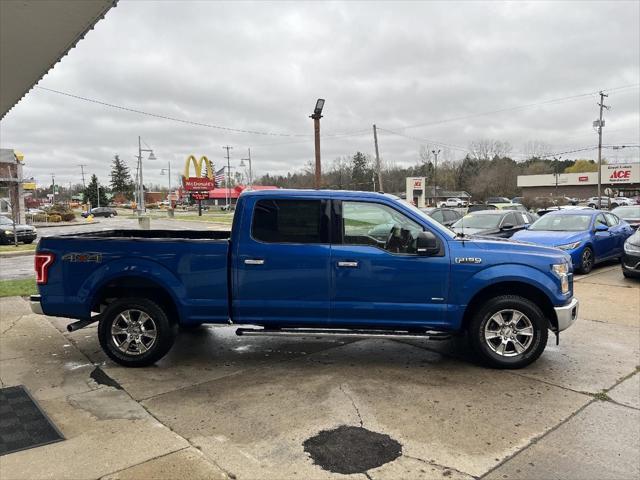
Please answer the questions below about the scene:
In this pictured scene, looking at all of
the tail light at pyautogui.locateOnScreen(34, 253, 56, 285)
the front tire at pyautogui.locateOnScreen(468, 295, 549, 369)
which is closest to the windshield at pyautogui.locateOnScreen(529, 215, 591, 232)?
the front tire at pyautogui.locateOnScreen(468, 295, 549, 369)

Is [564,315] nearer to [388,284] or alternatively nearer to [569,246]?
[388,284]

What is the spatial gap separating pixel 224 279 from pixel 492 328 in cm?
292

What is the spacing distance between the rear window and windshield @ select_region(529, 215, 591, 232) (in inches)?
356

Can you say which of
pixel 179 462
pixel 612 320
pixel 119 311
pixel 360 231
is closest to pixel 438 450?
pixel 179 462

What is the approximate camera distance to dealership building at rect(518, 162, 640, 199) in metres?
76.2

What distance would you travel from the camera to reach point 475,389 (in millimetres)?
4652

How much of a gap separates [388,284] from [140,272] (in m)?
2.67

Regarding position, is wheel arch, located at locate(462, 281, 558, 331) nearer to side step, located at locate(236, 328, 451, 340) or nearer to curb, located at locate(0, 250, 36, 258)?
side step, located at locate(236, 328, 451, 340)

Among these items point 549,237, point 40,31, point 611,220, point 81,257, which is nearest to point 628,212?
point 611,220

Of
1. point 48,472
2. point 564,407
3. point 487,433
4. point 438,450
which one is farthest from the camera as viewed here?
point 564,407

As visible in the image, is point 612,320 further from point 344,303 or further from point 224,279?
point 224,279

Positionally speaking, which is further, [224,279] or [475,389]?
[224,279]

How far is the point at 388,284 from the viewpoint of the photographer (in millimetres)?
5043

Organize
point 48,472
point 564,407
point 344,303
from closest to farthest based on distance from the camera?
1. point 48,472
2. point 564,407
3. point 344,303
